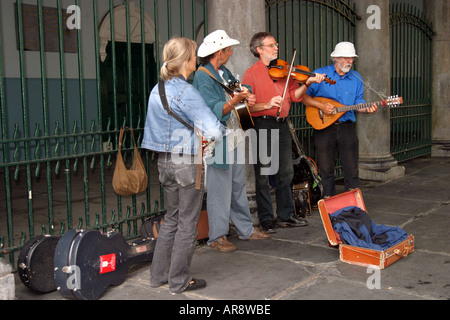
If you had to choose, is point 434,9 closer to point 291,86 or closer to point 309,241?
point 291,86

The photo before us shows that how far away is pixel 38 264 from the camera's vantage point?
12.4 feet

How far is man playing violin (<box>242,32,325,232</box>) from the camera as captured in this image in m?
5.14

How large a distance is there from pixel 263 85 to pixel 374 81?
146 inches

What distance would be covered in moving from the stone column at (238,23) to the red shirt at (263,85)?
15.1 inches

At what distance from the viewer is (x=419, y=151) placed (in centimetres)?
1062

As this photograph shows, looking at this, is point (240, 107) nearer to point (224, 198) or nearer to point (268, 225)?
point (224, 198)

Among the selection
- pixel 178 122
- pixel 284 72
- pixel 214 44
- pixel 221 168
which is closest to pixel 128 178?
pixel 221 168

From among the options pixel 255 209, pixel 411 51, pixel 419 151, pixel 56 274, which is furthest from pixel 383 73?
pixel 56 274

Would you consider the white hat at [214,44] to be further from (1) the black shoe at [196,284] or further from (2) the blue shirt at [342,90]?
(1) the black shoe at [196,284]

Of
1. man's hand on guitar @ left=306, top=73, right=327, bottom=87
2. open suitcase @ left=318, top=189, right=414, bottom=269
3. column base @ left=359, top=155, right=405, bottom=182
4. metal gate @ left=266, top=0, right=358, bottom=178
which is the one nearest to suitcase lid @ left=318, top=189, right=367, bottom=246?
open suitcase @ left=318, top=189, right=414, bottom=269

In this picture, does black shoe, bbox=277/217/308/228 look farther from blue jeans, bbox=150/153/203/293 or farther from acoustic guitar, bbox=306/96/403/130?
blue jeans, bbox=150/153/203/293

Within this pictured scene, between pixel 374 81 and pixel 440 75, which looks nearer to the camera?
pixel 374 81

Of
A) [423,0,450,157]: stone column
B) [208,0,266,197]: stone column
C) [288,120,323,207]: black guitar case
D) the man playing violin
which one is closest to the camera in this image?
the man playing violin
